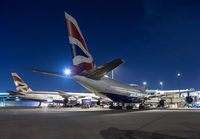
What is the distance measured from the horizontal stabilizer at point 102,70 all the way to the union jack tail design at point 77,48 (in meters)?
0.63

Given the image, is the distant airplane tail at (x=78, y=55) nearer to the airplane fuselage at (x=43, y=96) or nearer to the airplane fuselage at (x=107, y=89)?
the airplane fuselage at (x=107, y=89)

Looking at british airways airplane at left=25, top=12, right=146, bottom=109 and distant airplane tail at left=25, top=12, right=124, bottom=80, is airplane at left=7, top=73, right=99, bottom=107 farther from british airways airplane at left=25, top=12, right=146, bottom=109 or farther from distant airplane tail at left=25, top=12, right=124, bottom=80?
distant airplane tail at left=25, top=12, right=124, bottom=80

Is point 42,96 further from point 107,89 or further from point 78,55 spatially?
point 78,55

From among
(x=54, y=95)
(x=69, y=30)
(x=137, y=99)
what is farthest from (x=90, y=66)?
(x=54, y=95)

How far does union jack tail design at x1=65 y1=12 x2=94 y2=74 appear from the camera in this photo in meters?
15.3

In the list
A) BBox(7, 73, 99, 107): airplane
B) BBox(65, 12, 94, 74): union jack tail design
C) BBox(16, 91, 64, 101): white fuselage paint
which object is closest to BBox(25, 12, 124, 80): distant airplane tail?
BBox(65, 12, 94, 74): union jack tail design

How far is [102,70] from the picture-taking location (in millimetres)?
15000

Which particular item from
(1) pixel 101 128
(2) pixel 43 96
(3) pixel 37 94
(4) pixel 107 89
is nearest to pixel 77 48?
(4) pixel 107 89

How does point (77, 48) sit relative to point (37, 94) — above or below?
above

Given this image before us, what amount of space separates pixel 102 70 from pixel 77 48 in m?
2.94

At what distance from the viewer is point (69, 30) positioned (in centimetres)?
1529

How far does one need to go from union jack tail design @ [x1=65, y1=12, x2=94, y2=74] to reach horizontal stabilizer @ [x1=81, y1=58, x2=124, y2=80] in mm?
633

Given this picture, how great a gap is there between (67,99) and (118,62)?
31.2m

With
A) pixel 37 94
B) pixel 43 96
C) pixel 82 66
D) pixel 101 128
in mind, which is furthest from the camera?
pixel 43 96
